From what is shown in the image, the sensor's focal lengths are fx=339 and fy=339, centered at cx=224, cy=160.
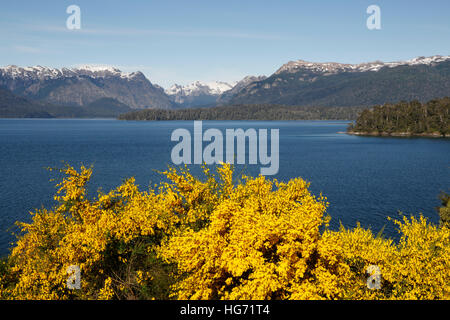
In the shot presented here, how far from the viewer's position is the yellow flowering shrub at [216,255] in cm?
1648

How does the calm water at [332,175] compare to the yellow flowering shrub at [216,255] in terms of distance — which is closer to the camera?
the yellow flowering shrub at [216,255]

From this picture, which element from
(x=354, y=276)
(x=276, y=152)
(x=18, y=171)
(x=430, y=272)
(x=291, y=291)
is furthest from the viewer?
(x=276, y=152)

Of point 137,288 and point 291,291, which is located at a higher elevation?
point 291,291

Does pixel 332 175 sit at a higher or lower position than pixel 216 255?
lower

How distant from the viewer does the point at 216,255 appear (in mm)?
17281

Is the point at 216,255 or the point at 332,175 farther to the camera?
the point at 332,175

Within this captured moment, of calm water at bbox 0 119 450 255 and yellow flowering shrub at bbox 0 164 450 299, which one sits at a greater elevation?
yellow flowering shrub at bbox 0 164 450 299

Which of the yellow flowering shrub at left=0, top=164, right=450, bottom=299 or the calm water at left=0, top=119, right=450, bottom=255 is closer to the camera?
the yellow flowering shrub at left=0, top=164, right=450, bottom=299

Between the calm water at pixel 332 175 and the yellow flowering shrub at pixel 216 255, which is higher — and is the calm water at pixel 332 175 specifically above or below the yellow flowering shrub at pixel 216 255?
below

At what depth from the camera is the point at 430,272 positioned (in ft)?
62.3

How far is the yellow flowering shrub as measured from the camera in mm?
16484

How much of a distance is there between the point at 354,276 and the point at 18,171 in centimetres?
9911
